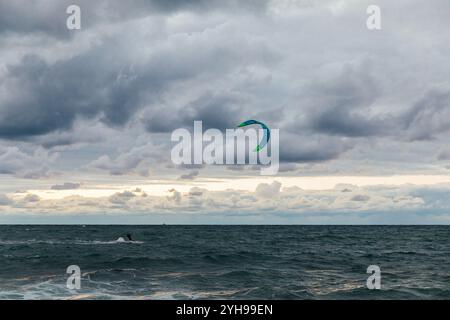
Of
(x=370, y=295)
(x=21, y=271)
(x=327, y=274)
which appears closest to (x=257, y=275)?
(x=327, y=274)

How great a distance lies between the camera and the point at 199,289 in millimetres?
30516

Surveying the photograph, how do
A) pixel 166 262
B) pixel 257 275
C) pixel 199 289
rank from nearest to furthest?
pixel 199 289, pixel 257 275, pixel 166 262

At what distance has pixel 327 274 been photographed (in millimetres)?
39000
